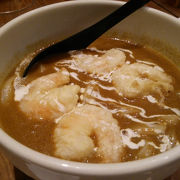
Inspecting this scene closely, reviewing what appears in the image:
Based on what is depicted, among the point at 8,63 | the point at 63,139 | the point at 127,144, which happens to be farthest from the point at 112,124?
the point at 8,63

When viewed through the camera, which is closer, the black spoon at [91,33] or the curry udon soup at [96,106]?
the curry udon soup at [96,106]

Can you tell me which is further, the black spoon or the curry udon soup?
the black spoon

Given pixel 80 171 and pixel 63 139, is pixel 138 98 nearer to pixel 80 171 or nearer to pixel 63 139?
pixel 63 139

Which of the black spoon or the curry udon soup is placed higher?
the black spoon

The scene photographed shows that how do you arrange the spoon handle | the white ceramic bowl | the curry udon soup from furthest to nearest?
1. the spoon handle
2. the white ceramic bowl
3. the curry udon soup

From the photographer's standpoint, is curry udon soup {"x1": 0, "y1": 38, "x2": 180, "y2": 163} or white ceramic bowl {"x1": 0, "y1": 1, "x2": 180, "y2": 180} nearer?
curry udon soup {"x1": 0, "y1": 38, "x2": 180, "y2": 163}

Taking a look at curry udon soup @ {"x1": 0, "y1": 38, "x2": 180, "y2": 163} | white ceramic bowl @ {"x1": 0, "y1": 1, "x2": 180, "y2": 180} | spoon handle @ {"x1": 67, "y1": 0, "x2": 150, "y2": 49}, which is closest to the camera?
curry udon soup @ {"x1": 0, "y1": 38, "x2": 180, "y2": 163}

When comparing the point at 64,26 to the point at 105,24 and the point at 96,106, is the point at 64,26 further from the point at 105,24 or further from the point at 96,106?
the point at 96,106
